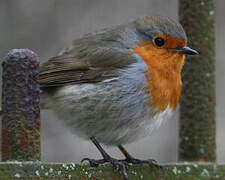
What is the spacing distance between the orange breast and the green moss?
665 mm

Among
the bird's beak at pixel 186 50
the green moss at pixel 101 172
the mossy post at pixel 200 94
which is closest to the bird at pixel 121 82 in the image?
the bird's beak at pixel 186 50

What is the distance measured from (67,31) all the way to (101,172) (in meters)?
2.96

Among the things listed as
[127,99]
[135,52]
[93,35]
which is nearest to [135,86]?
[127,99]

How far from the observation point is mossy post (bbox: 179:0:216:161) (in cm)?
273

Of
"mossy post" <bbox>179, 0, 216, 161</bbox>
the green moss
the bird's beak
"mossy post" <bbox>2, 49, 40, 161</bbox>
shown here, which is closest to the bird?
the bird's beak

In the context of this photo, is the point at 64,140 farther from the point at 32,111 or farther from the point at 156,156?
the point at 32,111

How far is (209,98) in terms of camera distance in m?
2.75

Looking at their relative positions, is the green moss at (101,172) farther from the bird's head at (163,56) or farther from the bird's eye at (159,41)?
the bird's eye at (159,41)

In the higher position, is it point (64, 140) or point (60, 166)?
point (60, 166)

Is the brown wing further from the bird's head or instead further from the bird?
the bird's head

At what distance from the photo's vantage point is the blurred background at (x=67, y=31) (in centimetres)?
462

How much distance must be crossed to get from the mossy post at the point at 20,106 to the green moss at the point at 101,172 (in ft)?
0.22

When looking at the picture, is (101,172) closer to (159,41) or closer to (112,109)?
(112,109)

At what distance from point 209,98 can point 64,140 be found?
2.37 metres
